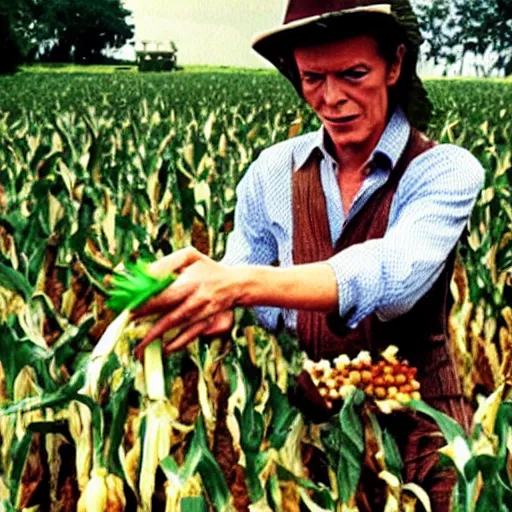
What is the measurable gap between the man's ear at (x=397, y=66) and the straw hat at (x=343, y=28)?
0.01 m

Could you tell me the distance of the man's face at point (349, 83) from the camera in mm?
2252

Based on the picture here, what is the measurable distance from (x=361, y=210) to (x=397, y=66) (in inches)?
11.7

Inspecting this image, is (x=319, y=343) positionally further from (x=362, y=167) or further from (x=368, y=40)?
(x=368, y=40)

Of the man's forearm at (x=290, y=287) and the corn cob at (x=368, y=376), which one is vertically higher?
the man's forearm at (x=290, y=287)

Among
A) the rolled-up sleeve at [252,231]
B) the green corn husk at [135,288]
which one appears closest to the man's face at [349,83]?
the rolled-up sleeve at [252,231]

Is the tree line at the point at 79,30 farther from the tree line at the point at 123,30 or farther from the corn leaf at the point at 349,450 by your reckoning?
the corn leaf at the point at 349,450

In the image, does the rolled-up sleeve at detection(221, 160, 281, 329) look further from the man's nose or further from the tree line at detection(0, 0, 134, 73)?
the tree line at detection(0, 0, 134, 73)

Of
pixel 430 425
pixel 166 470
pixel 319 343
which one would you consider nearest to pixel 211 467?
pixel 166 470

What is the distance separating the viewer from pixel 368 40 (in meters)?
2.27

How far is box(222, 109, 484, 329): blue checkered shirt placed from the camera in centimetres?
207

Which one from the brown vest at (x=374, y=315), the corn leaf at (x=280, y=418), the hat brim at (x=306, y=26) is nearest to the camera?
the corn leaf at (x=280, y=418)

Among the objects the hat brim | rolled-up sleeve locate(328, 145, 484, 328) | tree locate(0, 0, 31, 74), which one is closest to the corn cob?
rolled-up sleeve locate(328, 145, 484, 328)

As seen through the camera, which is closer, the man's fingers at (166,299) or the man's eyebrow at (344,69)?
the man's fingers at (166,299)

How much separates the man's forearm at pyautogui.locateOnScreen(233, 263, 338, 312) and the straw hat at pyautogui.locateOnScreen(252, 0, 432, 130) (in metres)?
0.49
